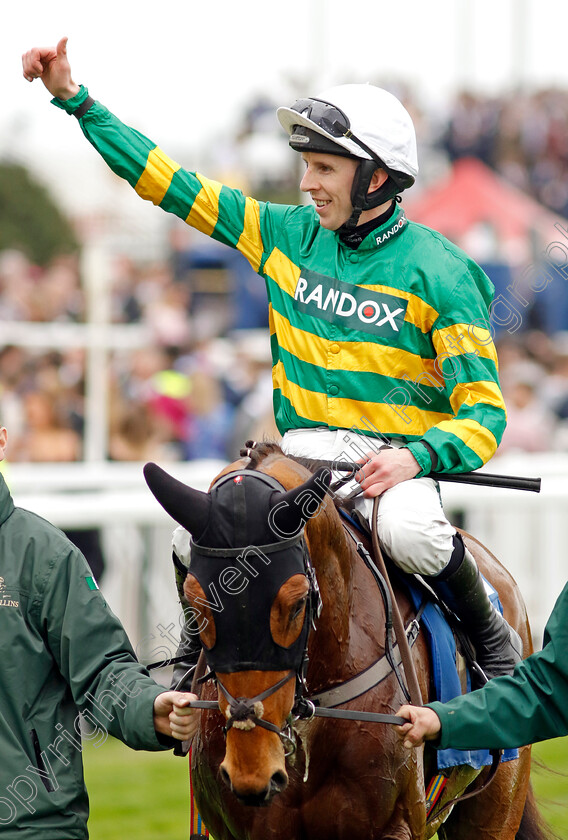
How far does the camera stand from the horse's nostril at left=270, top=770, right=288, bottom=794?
2.86 meters

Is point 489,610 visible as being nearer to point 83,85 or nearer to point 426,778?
point 426,778

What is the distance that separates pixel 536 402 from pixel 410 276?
7202 millimetres

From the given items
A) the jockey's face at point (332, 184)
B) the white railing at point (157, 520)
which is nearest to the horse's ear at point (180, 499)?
the jockey's face at point (332, 184)

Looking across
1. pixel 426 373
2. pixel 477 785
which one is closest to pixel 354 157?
pixel 426 373

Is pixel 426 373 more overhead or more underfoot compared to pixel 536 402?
more overhead

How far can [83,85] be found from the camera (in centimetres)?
392

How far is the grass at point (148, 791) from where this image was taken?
5.84 m

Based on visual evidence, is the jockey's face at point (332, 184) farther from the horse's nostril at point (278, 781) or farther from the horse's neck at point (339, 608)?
the horse's nostril at point (278, 781)

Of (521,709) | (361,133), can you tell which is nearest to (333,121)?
(361,133)

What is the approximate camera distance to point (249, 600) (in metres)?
2.84

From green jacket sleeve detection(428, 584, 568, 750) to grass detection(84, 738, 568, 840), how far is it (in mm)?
2350

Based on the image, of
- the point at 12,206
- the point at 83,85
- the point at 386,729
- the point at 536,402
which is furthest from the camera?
the point at 12,206

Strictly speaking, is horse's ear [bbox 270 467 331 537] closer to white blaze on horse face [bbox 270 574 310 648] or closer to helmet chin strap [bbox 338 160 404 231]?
white blaze on horse face [bbox 270 574 310 648]

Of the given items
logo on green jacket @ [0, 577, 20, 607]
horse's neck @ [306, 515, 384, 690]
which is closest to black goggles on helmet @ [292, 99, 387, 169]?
horse's neck @ [306, 515, 384, 690]
